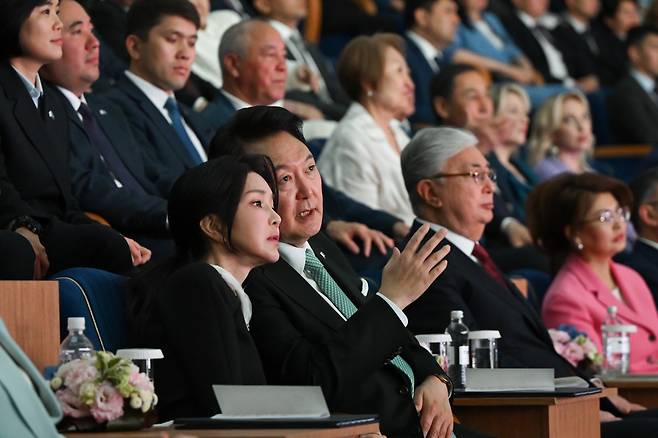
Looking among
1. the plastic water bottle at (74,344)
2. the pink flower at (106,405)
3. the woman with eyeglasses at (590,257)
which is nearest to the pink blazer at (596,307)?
the woman with eyeglasses at (590,257)

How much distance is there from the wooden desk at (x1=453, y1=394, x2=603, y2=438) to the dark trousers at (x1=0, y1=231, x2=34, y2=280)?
108 centimetres

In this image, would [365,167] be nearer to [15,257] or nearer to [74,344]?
[15,257]

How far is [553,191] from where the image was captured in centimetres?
529

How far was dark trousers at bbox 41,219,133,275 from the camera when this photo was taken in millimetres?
3734

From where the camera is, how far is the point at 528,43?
10188mm

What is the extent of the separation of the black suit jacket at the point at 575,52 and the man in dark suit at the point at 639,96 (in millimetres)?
751

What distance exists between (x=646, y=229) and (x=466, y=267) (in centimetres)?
173

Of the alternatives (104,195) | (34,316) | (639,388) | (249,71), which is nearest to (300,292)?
(34,316)

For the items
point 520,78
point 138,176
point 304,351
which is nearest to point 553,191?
point 138,176

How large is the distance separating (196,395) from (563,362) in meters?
1.63

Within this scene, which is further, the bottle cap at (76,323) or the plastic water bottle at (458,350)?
the plastic water bottle at (458,350)

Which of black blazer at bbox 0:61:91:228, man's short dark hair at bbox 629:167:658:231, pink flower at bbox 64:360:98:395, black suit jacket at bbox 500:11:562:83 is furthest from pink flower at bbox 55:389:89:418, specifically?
black suit jacket at bbox 500:11:562:83

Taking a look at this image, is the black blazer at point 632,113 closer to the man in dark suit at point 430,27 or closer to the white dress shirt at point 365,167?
the man in dark suit at point 430,27

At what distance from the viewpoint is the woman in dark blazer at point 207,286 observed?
114 inches
